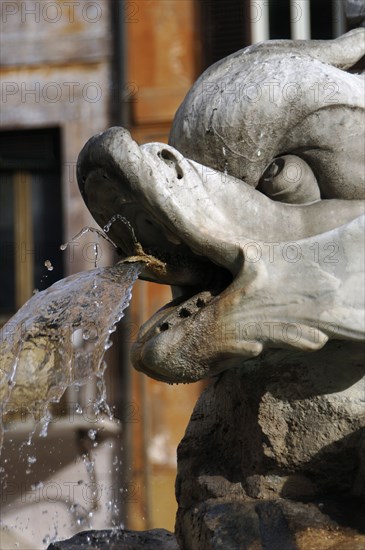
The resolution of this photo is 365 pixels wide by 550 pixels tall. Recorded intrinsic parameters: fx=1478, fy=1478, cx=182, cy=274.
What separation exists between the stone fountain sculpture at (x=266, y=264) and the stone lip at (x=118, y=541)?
0.20m

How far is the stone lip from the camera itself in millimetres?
2727

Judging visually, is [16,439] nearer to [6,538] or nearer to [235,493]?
[6,538]

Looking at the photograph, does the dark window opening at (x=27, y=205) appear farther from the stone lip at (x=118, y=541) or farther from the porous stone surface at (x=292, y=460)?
the porous stone surface at (x=292, y=460)

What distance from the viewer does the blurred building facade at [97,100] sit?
12.3m

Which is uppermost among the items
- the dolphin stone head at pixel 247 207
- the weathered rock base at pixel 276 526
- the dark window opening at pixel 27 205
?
the dolphin stone head at pixel 247 207

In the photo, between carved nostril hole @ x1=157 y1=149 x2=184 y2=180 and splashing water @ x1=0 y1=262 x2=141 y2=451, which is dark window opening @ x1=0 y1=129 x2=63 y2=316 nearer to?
splashing water @ x1=0 y1=262 x2=141 y2=451

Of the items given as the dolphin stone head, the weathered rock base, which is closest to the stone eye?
the dolphin stone head

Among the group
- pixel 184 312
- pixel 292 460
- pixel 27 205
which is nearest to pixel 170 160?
pixel 184 312

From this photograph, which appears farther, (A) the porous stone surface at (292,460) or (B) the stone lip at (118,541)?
(B) the stone lip at (118,541)

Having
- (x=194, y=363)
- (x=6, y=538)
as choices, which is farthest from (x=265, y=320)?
(x=6, y=538)

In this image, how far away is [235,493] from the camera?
255cm

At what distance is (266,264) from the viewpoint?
93.7 inches

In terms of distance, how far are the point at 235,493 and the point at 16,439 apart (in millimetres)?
10063

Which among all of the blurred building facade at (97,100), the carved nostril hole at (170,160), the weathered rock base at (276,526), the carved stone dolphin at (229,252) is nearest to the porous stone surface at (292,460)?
the weathered rock base at (276,526)
